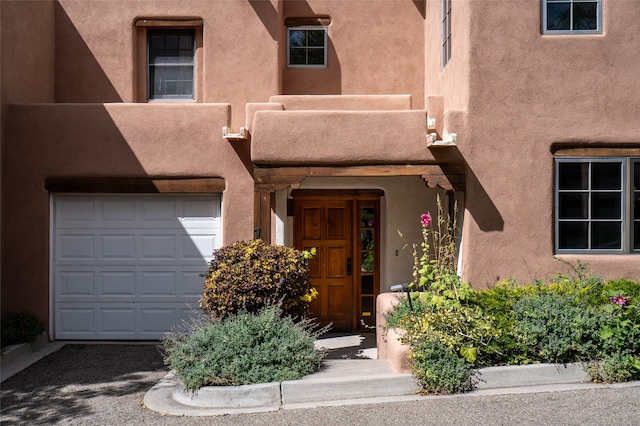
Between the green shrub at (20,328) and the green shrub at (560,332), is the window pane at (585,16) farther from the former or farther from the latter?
the green shrub at (20,328)

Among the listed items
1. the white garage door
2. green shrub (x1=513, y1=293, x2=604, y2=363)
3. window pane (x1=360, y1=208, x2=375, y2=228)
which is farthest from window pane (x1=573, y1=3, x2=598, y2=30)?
the white garage door

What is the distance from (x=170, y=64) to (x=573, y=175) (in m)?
7.39

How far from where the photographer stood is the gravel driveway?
5.94m

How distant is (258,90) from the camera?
1135 cm

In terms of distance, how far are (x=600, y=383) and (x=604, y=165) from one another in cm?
341

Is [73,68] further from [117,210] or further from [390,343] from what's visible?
[390,343]

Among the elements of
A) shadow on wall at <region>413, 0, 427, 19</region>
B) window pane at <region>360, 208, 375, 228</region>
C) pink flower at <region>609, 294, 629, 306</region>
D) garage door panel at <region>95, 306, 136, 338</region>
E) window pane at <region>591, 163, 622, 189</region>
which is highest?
shadow on wall at <region>413, 0, 427, 19</region>

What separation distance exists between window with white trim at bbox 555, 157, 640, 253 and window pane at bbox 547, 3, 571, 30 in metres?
1.87

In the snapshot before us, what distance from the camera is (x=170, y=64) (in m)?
11.9

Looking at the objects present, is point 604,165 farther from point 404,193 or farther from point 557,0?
point 404,193

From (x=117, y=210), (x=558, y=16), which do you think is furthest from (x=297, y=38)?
(x=558, y=16)

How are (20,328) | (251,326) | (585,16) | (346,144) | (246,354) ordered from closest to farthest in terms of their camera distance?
(246,354) → (251,326) → (585,16) → (346,144) → (20,328)

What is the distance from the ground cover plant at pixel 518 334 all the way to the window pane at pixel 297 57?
6.18m

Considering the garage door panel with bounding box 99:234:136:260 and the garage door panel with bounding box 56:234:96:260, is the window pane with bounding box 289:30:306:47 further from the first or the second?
the garage door panel with bounding box 56:234:96:260
